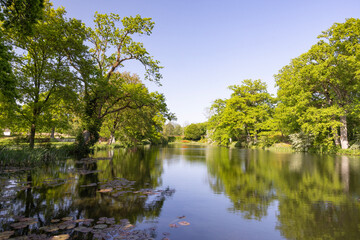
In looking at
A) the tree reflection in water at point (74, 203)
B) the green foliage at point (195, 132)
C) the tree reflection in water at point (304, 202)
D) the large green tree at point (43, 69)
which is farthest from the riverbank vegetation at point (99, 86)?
the green foliage at point (195, 132)

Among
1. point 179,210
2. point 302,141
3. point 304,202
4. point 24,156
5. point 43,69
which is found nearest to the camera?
point 179,210

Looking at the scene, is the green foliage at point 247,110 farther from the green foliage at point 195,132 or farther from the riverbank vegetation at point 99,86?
the green foliage at point 195,132

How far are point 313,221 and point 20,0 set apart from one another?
475 inches

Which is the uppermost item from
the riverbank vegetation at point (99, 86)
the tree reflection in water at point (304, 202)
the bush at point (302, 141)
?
the riverbank vegetation at point (99, 86)

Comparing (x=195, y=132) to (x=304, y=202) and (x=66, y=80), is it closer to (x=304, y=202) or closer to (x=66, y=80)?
(x=66, y=80)

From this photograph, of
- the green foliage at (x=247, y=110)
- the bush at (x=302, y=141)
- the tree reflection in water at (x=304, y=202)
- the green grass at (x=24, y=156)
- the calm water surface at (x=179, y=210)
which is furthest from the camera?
the green foliage at (x=247, y=110)

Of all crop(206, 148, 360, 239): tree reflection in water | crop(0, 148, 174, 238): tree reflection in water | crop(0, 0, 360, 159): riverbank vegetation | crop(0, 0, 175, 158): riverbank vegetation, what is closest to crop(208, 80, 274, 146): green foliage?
crop(0, 0, 360, 159): riverbank vegetation

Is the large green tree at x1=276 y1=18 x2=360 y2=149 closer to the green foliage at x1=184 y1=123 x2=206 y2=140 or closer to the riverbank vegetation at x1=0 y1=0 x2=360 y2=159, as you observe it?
the riverbank vegetation at x1=0 y1=0 x2=360 y2=159

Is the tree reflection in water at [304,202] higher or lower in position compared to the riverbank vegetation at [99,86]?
lower

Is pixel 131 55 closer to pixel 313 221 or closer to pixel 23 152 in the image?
pixel 23 152

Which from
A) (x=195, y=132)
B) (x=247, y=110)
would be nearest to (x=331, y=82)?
(x=247, y=110)

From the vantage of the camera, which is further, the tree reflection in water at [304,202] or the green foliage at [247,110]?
the green foliage at [247,110]

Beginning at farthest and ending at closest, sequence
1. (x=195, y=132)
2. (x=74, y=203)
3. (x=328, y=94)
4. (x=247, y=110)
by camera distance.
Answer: (x=195, y=132) < (x=247, y=110) < (x=328, y=94) < (x=74, y=203)

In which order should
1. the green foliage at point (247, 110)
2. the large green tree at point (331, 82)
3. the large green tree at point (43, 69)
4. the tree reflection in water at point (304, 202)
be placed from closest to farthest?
the tree reflection in water at point (304, 202)
the large green tree at point (43, 69)
the large green tree at point (331, 82)
the green foliage at point (247, 110)
